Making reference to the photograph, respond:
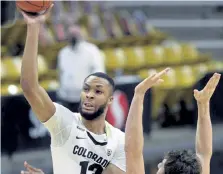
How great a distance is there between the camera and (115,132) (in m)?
5.26

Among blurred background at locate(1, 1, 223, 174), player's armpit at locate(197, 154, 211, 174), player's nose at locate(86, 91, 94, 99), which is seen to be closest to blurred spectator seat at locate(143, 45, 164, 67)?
blurred background at locate(1, 1, 223, 174)

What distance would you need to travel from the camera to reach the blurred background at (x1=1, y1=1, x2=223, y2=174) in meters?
10.6

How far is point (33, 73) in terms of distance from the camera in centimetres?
454

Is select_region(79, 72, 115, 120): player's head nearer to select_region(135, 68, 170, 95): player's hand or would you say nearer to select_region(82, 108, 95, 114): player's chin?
select_region(82, 108, 95, 114): player's chin

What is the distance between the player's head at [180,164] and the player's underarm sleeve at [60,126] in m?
0.82

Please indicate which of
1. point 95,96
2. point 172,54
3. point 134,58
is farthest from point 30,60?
point 172,54

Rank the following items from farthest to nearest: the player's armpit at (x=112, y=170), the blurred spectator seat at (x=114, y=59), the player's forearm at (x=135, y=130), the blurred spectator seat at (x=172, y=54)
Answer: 1. the blurred spectator seat at (x=172, y=54)
2. the blurred spectator seat at (x=114, y=59)
3. the player's armpit at (x=112, y=170)
4. the player's forearm at (x=135, y=130)

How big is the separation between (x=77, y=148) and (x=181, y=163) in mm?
938

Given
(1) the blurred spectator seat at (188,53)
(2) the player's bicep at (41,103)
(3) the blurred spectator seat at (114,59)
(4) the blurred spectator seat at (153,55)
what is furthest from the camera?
(1) the blurred spectator seat at (188,53)

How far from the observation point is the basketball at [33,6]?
453 cm

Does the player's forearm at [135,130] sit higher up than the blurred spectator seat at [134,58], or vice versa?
the blurred spectator seat at [134,58]

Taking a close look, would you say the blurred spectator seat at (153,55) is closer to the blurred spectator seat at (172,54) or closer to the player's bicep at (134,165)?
the blurred spectator seat at (172,54)

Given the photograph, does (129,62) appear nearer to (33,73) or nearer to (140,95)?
(33,73)

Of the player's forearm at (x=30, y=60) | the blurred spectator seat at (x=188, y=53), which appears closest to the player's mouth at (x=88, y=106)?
the player's forearm at (x=30, y=60)
